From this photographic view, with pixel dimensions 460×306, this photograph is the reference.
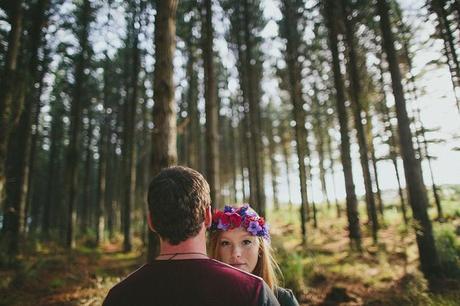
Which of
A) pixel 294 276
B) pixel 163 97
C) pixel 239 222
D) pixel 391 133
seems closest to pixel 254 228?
pixel 239 222

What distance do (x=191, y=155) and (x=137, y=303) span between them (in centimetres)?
1881

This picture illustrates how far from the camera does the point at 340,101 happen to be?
43.2 feet

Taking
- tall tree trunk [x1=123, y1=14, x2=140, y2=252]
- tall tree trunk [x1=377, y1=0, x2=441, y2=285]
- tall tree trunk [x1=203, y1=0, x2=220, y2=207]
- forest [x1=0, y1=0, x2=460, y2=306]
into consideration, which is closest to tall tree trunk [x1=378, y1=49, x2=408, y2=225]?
forest [x1=0, y1=0, x2=460, y2=306]

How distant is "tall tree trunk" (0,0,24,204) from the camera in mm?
8242

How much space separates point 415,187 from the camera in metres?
9.04

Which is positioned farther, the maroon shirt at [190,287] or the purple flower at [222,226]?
the purple flower at [222,226]

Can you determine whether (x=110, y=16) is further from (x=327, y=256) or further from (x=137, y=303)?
(x=137, y=303)

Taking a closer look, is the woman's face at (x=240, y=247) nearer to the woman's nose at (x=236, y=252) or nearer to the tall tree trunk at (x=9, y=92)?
the woman's nose at (x=236, y=252)

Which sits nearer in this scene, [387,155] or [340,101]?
[340,101]

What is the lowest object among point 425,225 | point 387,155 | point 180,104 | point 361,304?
point 361,304

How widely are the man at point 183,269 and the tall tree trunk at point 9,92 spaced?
829 cm

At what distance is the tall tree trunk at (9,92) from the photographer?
824cm

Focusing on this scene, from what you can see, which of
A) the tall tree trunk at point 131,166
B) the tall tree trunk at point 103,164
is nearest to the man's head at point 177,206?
the tall tree trunk at point 131,166

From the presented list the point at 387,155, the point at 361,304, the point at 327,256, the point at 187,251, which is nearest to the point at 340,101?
the point at 327,256
